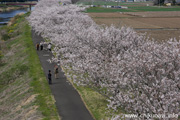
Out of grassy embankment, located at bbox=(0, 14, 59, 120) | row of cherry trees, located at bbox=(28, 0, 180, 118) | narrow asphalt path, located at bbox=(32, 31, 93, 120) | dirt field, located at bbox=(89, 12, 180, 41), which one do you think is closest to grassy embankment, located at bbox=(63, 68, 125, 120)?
narrow asphalt path, located at bbox=(32, 31, 93, 120)

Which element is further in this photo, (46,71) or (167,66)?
(46,71)

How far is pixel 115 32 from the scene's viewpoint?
1147 inches

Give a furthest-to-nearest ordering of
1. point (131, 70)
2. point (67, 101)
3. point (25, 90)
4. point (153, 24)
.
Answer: point (153, 24) < point (25, 90) < point (67, 101) < point (131, 70)

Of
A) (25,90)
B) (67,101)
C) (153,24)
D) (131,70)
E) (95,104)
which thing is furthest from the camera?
(153,24)

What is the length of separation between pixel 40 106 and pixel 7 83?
15388 mm

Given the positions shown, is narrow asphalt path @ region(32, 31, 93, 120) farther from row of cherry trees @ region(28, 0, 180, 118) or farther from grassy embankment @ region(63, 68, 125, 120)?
row of cherry trees @ region(28, 0, 180, 118)

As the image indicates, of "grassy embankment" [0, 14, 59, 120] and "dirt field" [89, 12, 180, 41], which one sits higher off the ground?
"dirt field" [89, 12, 180, 41]

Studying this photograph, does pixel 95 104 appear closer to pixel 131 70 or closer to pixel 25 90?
pixel 131 70

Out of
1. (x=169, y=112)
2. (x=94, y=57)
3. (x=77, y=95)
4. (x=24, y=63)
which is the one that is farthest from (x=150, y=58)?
(x=24, y=63)

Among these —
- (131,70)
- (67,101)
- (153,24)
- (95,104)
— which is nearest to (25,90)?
(67,101)

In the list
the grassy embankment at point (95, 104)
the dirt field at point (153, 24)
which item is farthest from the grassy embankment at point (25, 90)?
the dirt field at point (153, 24)

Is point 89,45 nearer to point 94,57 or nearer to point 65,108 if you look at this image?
point 94,57

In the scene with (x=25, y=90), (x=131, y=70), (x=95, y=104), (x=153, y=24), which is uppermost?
(x=153, y=24)

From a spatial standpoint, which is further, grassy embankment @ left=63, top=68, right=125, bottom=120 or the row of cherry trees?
grassy embankment @ left=63, top=68, right=125, bottom=120
